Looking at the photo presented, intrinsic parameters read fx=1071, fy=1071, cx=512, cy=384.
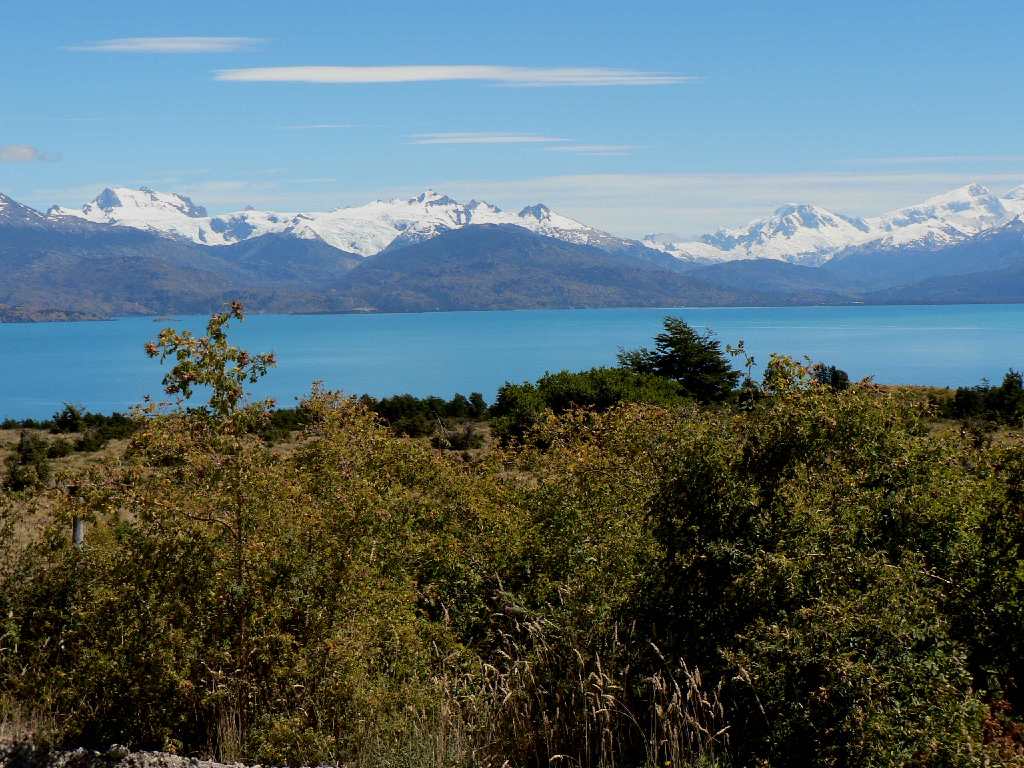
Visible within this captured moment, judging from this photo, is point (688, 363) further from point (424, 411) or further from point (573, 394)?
point (424, 411)

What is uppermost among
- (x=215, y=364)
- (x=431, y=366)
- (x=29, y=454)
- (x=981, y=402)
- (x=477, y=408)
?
(x=215, y=364)

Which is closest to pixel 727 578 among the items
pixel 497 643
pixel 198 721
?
pixel 497 643

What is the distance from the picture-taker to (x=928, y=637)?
6750 millimetres

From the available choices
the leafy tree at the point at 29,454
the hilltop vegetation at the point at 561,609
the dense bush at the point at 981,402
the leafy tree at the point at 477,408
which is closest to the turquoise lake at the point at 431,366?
the leafy tree at the point at 477,408

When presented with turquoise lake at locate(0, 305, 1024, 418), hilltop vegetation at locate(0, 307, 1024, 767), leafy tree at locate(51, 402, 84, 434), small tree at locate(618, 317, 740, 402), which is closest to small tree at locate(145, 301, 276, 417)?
hilltop vegetation at locate(0, 307, 1024, 767)

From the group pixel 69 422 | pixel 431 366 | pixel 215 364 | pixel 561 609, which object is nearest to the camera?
pixel 215 364

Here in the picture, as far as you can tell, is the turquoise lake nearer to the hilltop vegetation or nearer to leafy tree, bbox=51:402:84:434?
leafy tree, bbox=51:402:84:434

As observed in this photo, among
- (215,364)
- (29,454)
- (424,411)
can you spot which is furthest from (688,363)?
(215,364)

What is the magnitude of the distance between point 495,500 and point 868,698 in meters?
6.82

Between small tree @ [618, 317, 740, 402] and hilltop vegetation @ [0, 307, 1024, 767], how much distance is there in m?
38.4

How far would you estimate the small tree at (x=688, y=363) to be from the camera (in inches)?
1857

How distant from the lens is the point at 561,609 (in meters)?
8.88

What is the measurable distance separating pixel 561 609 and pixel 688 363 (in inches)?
1571

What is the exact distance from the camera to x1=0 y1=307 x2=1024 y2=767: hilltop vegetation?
6891mm
